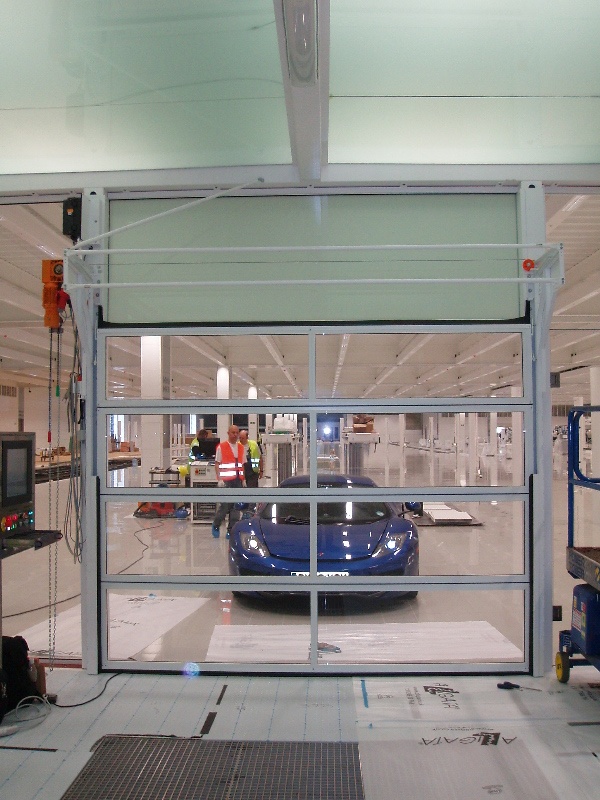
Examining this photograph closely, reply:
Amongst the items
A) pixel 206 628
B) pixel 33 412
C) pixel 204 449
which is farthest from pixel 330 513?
pixel 33 412

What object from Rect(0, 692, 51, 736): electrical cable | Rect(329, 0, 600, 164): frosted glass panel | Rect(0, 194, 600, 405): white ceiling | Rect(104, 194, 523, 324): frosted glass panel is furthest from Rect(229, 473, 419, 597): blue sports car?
Rect(329, 0, 600, 164): frosted glass panel

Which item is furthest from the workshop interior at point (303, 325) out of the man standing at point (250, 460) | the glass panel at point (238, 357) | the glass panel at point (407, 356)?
the man standing at point (250, 460)

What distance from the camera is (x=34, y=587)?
616cm

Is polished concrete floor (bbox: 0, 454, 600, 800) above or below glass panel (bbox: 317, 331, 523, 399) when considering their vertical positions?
below

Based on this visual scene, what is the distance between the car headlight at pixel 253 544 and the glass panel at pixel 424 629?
2.52 feet

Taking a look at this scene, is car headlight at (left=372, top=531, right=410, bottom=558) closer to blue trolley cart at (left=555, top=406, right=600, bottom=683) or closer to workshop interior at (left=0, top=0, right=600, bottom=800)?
workshop interior at (left=0, top=0, right=600, bottom=800)

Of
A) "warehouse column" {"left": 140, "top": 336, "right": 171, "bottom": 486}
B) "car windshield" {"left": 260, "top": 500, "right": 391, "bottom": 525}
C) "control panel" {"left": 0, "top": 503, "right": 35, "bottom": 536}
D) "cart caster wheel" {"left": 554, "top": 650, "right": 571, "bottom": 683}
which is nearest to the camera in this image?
"control panel" {"left": 0, "top": 503, "right": 35, "bottom": 536}

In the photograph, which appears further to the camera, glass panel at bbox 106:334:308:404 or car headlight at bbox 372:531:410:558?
car headlight at bbox 372:531:410:558

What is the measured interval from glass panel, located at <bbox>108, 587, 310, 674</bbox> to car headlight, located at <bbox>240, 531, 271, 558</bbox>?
1.21 feet

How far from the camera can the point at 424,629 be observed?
479cm

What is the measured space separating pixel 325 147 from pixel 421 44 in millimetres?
778

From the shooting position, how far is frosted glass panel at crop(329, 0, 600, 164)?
2.93 metres

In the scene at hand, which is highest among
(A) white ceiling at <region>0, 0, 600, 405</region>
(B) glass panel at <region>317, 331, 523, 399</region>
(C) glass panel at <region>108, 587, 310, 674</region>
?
(A) white ceiling at <region>0, 0, 600, 405</region>

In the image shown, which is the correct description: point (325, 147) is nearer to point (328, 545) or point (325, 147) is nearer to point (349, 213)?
point (349, 213)
